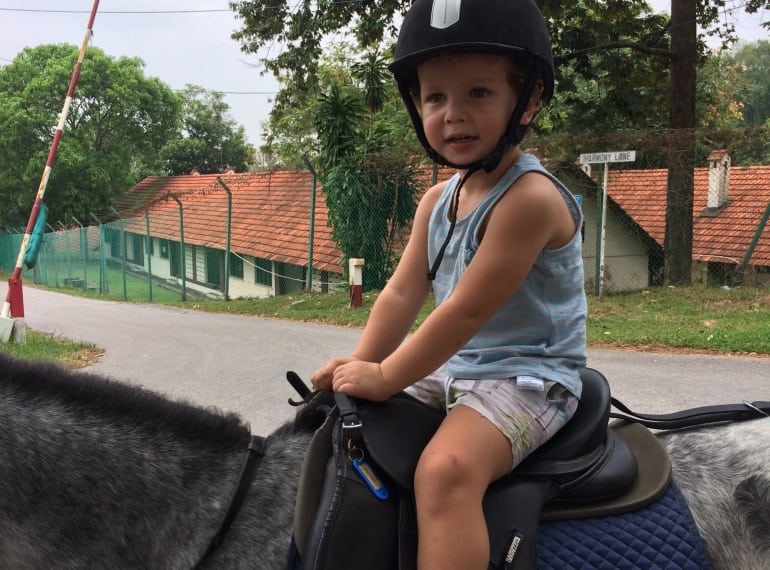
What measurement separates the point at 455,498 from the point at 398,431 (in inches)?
8.2

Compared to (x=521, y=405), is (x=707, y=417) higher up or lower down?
lower down

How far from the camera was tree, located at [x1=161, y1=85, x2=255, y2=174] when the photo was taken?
141 feet

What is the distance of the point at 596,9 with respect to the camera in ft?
42.1

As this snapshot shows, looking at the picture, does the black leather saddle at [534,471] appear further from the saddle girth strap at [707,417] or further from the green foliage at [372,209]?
the green foliage at [372,209]

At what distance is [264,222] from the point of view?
19.3m

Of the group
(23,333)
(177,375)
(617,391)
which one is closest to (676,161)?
(617,391)

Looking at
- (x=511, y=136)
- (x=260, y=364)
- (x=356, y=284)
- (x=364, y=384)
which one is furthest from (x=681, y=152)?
(x=364, y=384)

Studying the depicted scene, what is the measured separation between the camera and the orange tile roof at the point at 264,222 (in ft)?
52.7

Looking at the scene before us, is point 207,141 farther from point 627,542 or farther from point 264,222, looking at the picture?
point 627,542

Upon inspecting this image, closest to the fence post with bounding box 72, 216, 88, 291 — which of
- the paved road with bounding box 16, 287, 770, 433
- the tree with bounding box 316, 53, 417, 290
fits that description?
the paved road with bounding box 16, 287, 770, 433

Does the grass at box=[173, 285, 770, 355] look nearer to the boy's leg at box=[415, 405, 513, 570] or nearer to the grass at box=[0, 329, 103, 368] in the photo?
the grass at box=[0, 329, 103, 368]

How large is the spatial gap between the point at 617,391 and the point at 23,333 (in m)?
6.56

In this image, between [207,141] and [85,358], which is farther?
[207,141]

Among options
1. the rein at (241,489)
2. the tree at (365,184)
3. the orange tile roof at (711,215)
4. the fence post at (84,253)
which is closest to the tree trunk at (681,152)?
the orange tile roof at (711,215)
